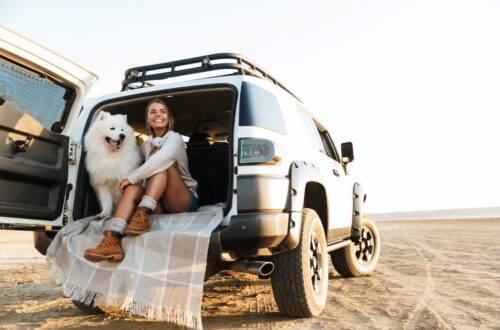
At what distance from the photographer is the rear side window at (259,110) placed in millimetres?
3186

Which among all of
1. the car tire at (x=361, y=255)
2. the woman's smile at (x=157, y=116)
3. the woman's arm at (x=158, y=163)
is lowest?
the car tire at (x=361, y=255)

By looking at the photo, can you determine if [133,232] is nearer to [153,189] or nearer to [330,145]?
[153,189]

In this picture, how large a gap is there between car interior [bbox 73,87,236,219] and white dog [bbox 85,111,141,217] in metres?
0.12

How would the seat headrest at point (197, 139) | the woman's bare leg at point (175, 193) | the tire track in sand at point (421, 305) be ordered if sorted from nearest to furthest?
the tire track in sand at point (421, 305)
the woman's bare leg at point (175, 193)
the seat headrest at point (197, 139)

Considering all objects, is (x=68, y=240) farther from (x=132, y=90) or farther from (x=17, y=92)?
(x=132, y=90)

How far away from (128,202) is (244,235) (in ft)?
3.32

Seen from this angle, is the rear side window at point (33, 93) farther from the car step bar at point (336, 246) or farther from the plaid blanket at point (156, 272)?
the car step bar at point (336, 246)

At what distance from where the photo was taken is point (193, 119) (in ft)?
17.1

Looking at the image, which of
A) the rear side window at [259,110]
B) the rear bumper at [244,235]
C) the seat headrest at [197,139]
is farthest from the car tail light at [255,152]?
the seat headrest at [197,139]

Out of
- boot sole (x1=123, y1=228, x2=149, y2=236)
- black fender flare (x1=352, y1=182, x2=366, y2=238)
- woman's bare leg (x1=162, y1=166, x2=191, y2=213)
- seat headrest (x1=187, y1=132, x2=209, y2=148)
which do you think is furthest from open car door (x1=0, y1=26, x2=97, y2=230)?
black fender flare (x1=352, y1=182, x2=366, y2=238)

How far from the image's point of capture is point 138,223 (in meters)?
3.19

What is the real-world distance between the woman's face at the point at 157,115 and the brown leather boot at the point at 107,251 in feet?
3.86

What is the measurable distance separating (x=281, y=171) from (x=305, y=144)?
0.84 m

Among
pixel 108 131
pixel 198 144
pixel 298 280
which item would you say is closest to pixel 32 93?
pixel 108 131
